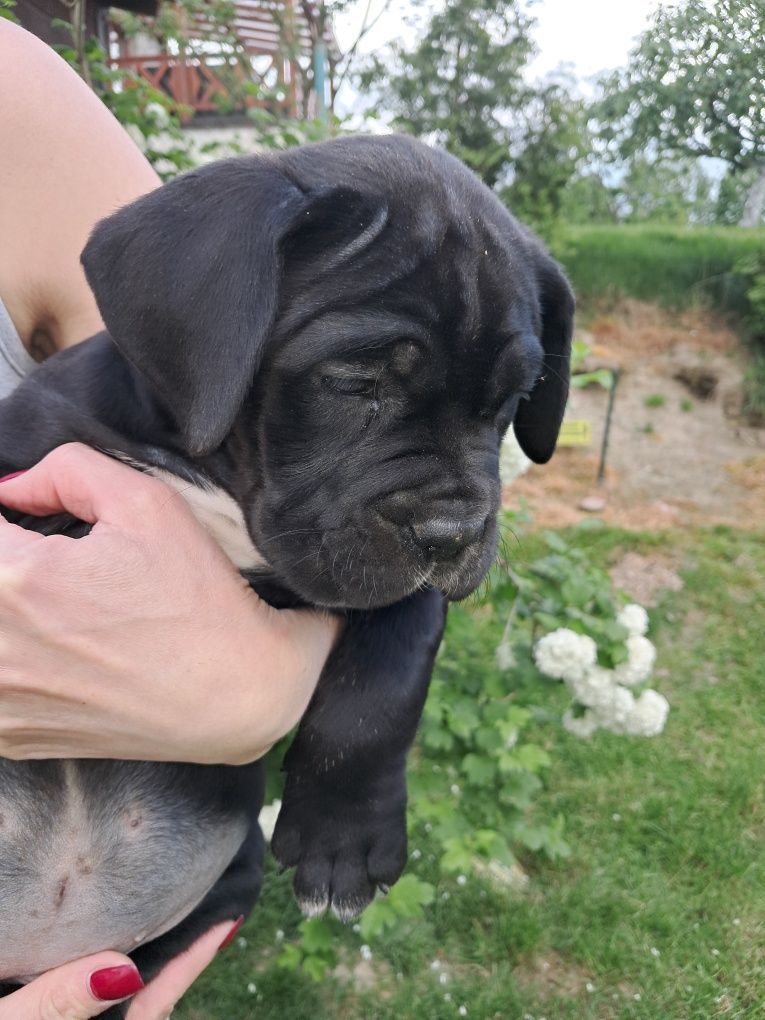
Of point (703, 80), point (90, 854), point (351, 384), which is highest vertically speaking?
point (703, 80)

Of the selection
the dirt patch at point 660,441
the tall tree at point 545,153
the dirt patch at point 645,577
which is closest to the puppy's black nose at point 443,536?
the dirt patch at point 645,577

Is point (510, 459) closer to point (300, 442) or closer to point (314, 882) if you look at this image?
point (300, 442)

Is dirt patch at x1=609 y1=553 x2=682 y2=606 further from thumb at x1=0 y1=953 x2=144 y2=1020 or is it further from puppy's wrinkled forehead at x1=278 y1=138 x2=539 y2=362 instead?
thumb at x1=0 y1=953 x2=144 y2=1020

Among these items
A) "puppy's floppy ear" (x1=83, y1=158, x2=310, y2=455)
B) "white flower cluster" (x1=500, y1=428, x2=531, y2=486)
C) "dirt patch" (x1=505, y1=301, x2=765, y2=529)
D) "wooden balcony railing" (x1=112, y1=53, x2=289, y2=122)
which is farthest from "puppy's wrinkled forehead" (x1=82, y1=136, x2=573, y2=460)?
"dirt patch" (x1=505, y1=301, x2=765, y2=529)

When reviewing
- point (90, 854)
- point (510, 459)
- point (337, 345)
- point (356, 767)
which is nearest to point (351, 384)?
point (337, 345)

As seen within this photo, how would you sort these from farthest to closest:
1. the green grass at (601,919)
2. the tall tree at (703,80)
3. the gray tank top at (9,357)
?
the green grass at (601,919), the tall tree at (703,80), the gray tank top at (9,357)

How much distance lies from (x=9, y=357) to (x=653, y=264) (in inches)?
305

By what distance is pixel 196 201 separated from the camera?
1.38 m

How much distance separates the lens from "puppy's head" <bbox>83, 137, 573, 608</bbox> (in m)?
1.33

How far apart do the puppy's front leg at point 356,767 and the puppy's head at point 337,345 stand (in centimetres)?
19

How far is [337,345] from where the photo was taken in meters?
1.41

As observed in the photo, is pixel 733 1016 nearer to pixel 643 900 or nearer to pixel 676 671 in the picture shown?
pixel 643 900

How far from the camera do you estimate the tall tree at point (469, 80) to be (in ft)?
33.3

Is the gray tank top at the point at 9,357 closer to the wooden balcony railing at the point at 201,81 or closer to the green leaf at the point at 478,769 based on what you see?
the green leaf at the point at 478,769
